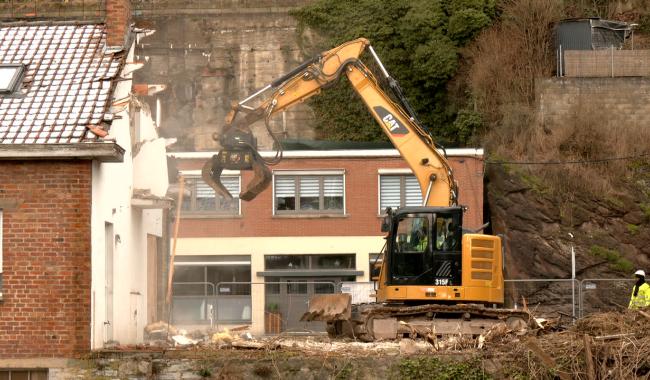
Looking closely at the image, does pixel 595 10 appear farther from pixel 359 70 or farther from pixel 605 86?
pixel 359 70

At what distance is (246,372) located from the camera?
20484 millimetres

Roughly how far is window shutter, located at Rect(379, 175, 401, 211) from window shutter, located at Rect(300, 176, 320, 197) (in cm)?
217

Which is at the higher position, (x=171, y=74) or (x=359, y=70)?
(x=171, y=74)

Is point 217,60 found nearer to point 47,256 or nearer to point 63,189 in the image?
point 63,189

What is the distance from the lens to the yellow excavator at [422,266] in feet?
80.8

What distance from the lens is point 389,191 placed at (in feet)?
144

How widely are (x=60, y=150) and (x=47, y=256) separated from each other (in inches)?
69.0

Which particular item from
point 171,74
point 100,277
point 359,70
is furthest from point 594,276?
point 100,277

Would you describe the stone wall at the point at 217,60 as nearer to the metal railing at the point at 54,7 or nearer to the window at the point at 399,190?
the metal railing at the point at 54,7

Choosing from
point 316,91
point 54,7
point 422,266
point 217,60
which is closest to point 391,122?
point 316,91

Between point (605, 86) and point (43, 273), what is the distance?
90.7 ft

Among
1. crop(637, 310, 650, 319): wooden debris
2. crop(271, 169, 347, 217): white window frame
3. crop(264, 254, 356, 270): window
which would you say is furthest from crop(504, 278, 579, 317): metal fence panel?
crop(637, 310, 650, 319): wooden debris

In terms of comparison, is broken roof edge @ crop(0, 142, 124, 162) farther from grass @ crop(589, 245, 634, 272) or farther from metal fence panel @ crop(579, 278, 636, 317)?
grass @ crop(589, 245, 634, 272)

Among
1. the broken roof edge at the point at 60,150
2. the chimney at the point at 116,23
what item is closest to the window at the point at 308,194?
the chimney at the point at 116,23
